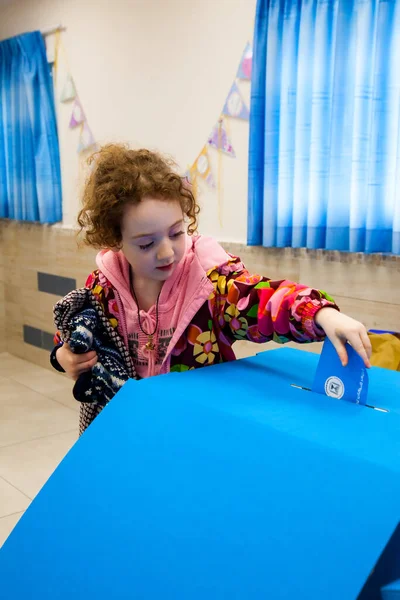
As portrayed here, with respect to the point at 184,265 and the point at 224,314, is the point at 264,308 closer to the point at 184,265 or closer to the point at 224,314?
the point at 224,314

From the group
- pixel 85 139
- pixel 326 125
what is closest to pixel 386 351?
pixel 326 125

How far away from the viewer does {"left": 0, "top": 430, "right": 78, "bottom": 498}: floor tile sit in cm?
278

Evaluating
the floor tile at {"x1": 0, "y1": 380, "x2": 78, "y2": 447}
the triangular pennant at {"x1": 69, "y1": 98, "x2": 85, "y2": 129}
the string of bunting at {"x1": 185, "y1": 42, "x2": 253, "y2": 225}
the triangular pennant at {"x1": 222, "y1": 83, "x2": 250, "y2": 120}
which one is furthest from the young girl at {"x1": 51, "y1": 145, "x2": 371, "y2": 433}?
the triangular pennant at {"x1": 69, "y1": 98, "x2": 85, "y2": 129}

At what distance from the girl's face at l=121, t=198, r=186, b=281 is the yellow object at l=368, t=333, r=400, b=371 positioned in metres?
1.14

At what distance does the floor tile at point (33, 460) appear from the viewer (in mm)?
2777

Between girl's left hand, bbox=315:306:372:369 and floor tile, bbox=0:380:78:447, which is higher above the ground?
girl's left hand, bbox=315:306:372:369

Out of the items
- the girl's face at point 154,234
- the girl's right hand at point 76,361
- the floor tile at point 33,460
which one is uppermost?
the girl's face at point 154,234

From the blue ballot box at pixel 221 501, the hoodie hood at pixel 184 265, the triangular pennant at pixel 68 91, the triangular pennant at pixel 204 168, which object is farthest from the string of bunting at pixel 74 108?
the blue ballot box at pixel 221 501

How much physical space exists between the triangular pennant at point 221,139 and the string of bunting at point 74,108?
1.00 m

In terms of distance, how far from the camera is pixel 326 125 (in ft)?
8.18

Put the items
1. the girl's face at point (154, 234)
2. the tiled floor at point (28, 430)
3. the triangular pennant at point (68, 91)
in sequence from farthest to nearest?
the triangular pennant at point (68, 91) < the tiled floor at point (28, 430) < the girl's face at point (154, 234)

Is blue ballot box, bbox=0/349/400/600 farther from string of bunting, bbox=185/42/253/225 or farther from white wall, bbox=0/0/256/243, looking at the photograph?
white wall, bbox=0/0/256/243

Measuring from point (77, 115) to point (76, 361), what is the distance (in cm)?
299

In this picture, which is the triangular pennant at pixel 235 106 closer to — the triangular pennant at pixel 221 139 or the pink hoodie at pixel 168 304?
the triangular pennant at pixel 221 139
